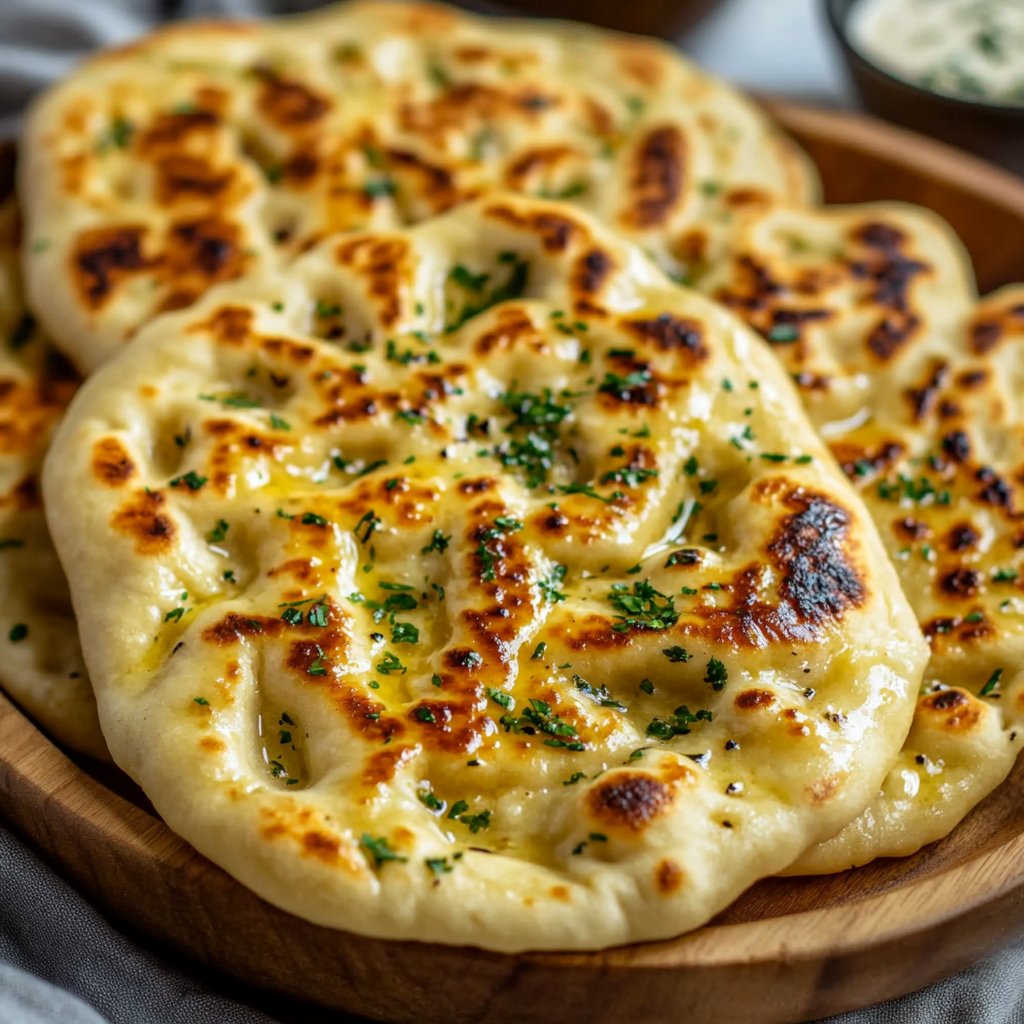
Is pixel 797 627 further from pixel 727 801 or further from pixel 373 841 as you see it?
pixel 373 841

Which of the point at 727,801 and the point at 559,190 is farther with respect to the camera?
the point at 559,190

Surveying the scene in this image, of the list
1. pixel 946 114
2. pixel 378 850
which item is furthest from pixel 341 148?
pixel 378 850

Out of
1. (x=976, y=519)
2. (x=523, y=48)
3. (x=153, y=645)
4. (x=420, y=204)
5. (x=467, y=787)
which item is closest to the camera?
(x=467, y=787)

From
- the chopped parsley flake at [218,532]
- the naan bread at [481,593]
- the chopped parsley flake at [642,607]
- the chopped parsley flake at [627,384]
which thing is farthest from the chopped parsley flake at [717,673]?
the chopped parsley flake at [218,532]

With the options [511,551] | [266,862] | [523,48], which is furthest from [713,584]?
[523,48]

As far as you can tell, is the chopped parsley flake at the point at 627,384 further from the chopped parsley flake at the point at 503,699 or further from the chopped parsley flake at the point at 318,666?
the chopped parsley flake at the point at 318,666

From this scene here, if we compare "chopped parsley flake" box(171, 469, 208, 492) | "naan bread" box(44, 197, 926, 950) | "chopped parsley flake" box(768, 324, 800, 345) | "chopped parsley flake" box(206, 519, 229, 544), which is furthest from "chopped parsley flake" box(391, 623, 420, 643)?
"chopped parsley flake" box(768, 324, 800, 345)
